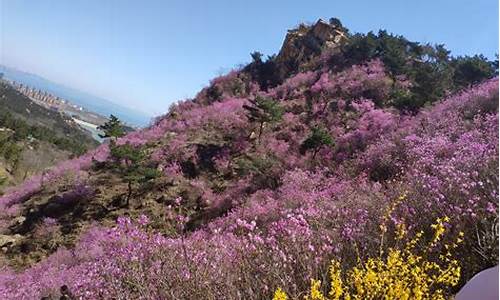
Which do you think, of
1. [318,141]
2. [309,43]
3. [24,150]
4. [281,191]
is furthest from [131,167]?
[24,150]

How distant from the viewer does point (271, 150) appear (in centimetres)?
1712

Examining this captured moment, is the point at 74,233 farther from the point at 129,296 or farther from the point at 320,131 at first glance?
the point at 129,296

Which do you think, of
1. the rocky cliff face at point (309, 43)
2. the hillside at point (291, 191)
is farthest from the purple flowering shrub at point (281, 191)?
the rocky cliff face at point (309, 43)

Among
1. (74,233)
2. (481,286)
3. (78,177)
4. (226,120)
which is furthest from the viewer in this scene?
(226,120)

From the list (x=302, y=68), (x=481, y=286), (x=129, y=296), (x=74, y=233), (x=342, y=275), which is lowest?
(x=74, y=233)

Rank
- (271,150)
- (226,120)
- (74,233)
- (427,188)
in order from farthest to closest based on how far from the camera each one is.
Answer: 1. (226,120)
2. (271,150)
3. (74,233)
4. (427,188)

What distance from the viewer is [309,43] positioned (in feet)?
99.6

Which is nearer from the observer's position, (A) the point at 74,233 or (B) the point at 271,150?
(A) the point at 74,233

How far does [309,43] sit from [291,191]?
20.7 meters

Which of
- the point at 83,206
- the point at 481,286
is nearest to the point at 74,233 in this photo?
the point at 83,206

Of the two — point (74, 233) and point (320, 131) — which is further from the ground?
point (320, 131)

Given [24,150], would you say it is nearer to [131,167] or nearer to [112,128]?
[112,128]

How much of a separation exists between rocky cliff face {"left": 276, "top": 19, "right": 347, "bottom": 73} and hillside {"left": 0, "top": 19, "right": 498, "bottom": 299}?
13cm

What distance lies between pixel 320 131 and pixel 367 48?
1231cm
